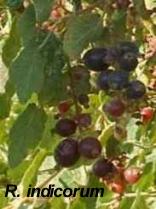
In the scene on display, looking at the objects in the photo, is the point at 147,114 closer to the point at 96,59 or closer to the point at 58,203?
the point at 58,203

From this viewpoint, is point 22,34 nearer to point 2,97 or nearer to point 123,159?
point 2,97

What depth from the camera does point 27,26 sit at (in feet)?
4.18

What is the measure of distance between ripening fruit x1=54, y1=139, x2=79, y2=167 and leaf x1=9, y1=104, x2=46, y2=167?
0.08 m

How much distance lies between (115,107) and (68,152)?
0.09 m

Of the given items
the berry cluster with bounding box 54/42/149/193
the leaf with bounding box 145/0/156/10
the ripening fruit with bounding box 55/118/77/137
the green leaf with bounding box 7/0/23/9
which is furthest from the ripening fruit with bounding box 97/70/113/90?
the leaf with bounding box 145/0/156/10

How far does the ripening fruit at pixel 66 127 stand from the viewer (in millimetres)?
1250

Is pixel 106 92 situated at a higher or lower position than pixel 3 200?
higher

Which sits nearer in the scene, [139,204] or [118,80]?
[118,80]

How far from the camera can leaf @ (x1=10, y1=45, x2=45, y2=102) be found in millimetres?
1234

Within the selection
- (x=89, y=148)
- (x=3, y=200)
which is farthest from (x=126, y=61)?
(x=3, y=200)

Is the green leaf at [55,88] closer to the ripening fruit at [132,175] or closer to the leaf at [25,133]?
the leaf at [25,133]

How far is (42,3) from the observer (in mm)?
1215

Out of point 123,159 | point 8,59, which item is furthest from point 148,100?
point 8,59

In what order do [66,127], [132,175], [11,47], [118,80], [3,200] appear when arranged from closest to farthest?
[118,80] → [66,127] → [11,47] → [132,175] → [3,200]
